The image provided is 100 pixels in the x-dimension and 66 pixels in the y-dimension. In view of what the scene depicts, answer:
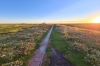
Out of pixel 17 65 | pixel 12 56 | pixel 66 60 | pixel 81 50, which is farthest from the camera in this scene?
pixel 81 50

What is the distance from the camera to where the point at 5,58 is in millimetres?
19875

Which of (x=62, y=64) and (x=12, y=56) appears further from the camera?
(x=12, y=56)

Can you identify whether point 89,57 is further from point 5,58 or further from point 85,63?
point 5,58

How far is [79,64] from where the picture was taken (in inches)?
693

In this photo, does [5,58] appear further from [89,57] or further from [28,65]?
[89,57]

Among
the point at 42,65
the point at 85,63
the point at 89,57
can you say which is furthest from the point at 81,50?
the point at 42,65

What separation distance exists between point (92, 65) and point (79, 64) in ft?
6.66

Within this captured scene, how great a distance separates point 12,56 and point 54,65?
346 inches

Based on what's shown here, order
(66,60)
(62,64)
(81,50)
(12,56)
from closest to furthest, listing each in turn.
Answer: (62,64) < (66,60) < (12,56) < (81,50)

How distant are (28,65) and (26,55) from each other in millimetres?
5482

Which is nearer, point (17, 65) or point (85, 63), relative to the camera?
point (17, 65)

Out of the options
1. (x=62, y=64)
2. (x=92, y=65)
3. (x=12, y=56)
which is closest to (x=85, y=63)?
(x=92, y=65)

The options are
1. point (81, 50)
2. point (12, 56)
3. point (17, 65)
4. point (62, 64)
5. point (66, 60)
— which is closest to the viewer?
point (17, 65)

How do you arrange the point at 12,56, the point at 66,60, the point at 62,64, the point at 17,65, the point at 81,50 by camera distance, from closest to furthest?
the point at 17,65 → the point at 62,64 → the point at 66,60 → the point at 12,56 → the point at 81,50
